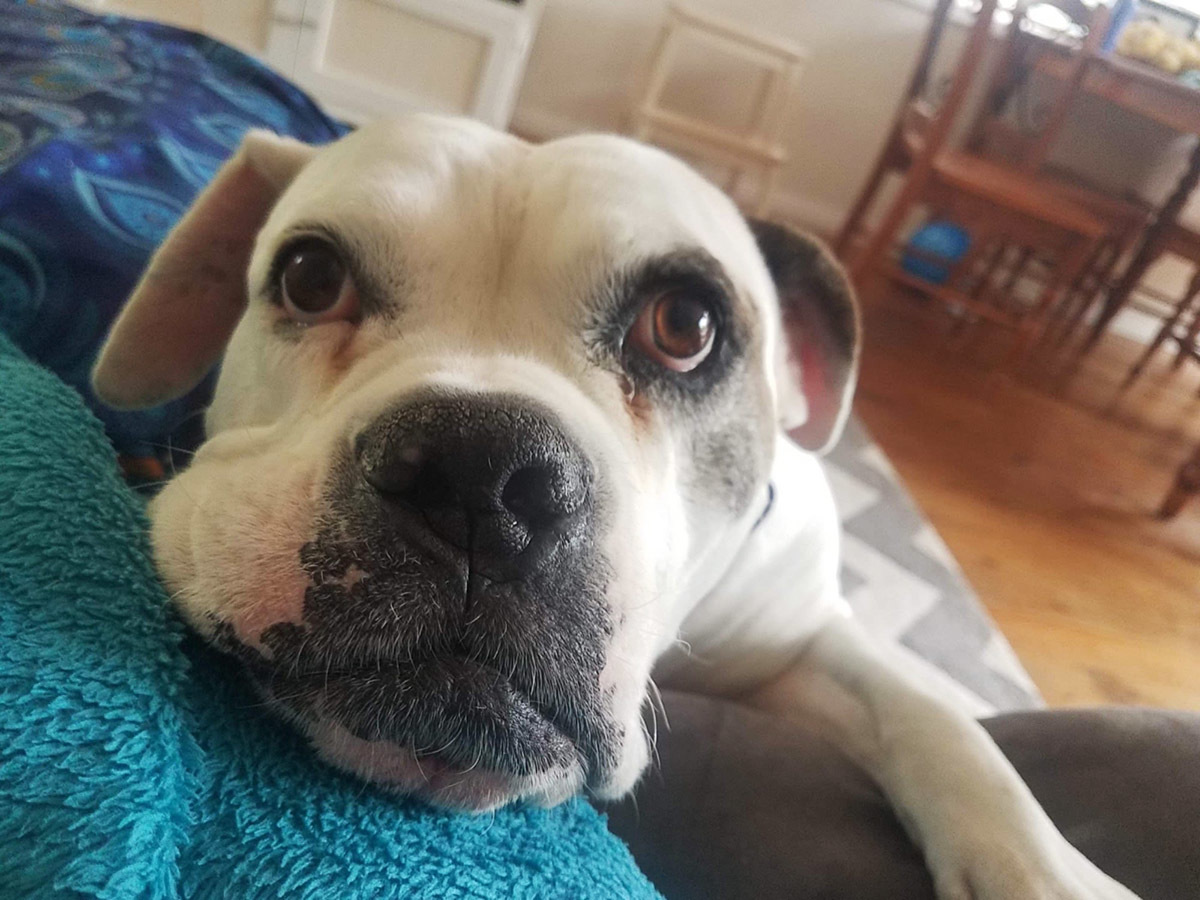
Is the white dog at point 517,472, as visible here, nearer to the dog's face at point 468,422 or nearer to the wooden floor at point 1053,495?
the dog's face at point 468,422

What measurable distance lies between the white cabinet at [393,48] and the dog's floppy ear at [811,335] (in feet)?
11.5

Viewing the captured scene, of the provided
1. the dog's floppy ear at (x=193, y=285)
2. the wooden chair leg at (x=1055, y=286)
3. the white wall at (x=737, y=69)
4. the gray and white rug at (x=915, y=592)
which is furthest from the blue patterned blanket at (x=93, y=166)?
Result: the white wall at (x=737, y=69)

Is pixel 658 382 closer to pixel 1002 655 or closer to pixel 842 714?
pixel 842 714

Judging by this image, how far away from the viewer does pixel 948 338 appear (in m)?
5.48

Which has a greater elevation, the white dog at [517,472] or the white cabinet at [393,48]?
the white dog at [517,472]

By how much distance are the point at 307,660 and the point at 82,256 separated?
0.96 metres

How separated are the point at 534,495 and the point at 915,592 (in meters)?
2.19

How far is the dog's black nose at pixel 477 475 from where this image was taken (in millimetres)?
725

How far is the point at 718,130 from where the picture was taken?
5.62 meters

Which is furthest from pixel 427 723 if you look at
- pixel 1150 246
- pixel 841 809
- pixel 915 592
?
pixel 1150 246

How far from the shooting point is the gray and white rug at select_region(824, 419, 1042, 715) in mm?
2359

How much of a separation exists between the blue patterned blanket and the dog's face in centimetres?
13

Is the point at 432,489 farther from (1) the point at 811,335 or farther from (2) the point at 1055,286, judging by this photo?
(2) the point at 1055,286

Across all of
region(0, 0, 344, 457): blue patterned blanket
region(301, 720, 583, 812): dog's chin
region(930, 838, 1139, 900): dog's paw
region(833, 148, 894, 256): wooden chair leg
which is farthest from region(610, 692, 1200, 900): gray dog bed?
region(833, 148, 894, 256): wooden chair leg
